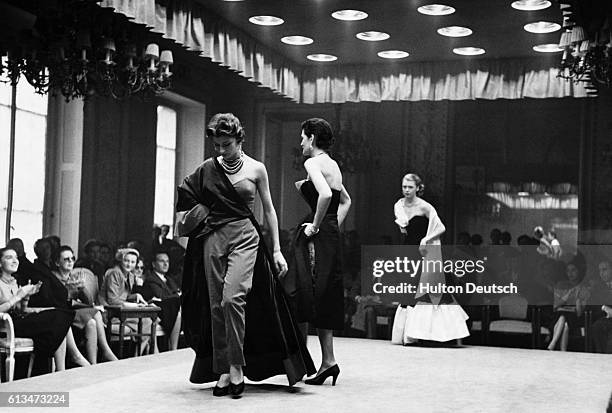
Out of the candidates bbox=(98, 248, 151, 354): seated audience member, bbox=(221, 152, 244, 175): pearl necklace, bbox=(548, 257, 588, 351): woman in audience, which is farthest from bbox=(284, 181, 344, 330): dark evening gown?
bbox=(548, 257, 588, 351): woman in audience

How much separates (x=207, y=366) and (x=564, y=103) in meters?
6.66

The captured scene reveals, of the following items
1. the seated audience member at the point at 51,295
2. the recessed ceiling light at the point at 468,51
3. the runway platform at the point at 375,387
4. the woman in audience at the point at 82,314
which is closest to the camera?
the runway platform at the point at 375,387

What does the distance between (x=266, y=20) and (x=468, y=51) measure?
2160 mm

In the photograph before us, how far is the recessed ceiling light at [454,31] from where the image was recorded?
27.2 ft

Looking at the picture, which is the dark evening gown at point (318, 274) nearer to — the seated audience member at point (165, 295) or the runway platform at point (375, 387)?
the runway platform at point (375, 387)

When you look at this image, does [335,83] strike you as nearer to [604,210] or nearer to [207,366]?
[604,210]

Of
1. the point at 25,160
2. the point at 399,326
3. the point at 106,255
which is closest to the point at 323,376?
the point at 399,326

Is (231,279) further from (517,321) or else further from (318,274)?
(517,321)

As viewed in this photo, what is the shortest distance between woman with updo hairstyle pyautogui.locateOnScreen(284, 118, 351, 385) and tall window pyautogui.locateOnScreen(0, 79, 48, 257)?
3695 mm

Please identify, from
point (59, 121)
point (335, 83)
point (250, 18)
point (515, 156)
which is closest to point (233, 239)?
point (250, 18)

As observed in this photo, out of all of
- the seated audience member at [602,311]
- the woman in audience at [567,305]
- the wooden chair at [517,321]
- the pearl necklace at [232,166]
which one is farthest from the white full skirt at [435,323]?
the pearl necklace at [232,166]

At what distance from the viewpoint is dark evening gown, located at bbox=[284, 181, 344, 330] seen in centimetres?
489

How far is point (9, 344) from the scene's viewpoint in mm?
5492

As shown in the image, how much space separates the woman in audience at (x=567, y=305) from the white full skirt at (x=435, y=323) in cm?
98
